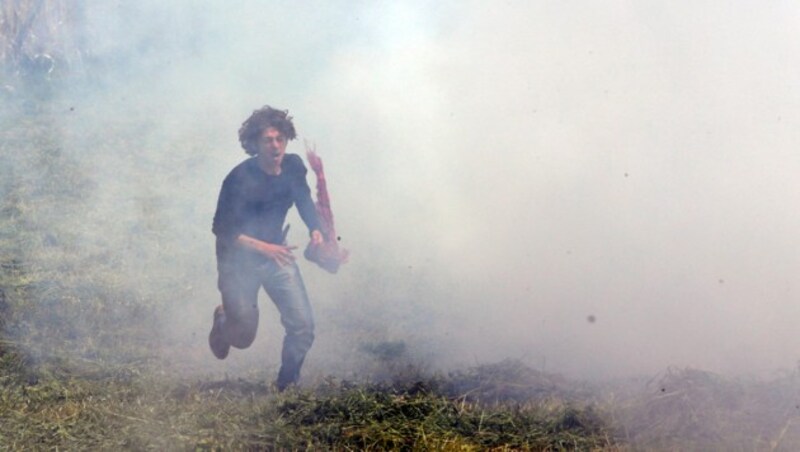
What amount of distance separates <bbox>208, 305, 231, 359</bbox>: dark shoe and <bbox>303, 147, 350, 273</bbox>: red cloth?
944 millimetres

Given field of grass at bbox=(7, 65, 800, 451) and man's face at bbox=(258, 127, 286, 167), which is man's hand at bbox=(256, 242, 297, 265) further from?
field of grass at bbox=(7, 65, 800, 451)

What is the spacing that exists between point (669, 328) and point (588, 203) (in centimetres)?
182

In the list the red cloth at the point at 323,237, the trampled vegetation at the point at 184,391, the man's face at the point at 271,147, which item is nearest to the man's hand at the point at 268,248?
the red cloth at the point at 323,237

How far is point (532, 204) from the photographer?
413 inches

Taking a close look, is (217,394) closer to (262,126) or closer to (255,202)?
(255,202)

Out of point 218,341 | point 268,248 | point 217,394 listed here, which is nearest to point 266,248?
point 268,248

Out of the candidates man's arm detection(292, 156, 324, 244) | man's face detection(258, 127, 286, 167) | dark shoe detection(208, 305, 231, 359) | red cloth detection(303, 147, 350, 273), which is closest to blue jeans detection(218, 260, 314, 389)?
dark shoe detection(208, 305, 231, 359)

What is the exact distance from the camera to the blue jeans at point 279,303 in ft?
27.2

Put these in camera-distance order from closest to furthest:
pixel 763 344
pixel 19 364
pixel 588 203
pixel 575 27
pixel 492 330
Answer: pixel 19 364
pixel 763 344
pixel 492 330
pixel 588 203
pixel 575 27

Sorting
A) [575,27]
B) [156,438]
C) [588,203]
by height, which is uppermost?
[575,27]

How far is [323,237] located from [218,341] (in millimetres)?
1341

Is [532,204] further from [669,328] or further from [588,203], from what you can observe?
[669,328]

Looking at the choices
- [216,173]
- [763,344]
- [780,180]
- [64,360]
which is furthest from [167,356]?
[780,180]

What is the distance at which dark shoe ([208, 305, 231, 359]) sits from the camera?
8.62m
